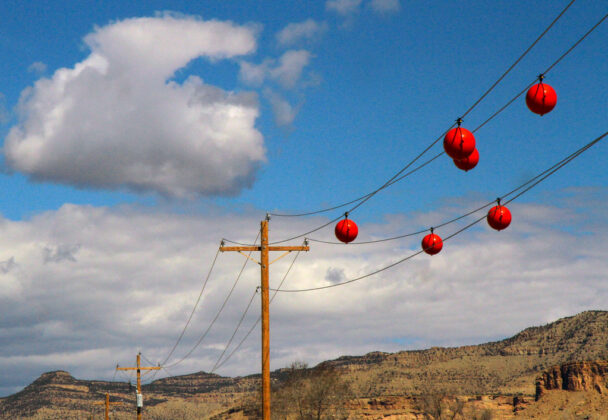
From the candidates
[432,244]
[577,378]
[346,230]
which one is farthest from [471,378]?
[346,230]

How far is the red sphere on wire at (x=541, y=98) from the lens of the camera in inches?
570

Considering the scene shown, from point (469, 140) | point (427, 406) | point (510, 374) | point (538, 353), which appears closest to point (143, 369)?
point (469, 140)

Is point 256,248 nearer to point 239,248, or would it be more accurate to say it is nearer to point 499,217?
point 239,248

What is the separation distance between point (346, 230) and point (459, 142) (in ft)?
23.3

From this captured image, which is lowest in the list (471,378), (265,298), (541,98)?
(265,298)

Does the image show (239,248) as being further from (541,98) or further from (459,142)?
(541,98)

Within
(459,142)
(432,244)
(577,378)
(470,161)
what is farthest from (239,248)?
(577,378)

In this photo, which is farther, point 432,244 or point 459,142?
point 432,244

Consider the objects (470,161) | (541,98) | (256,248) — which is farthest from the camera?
(256,248)

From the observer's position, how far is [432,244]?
2108 centimetres

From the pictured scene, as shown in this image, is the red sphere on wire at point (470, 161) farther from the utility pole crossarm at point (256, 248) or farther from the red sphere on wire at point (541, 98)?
the utility pole crossarm at point (256, 248)

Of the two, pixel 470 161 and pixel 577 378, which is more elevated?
pixel 470 161

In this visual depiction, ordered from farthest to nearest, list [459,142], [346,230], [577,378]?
1. [577,378]
2. [346,230]
3. [459,142]

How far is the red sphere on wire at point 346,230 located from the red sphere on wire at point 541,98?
24.6 ft
